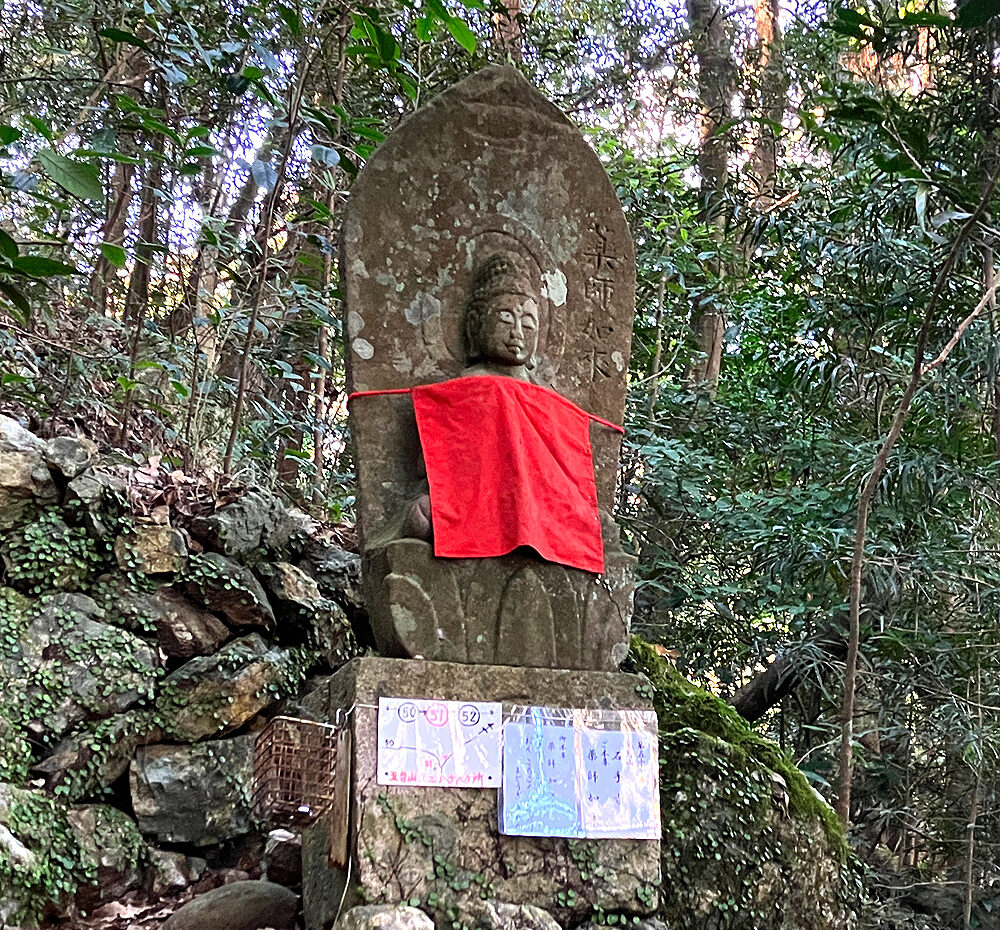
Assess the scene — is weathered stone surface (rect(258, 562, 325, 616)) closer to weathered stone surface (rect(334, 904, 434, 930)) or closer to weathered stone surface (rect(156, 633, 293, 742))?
weathered stone surface (rect(156, 633, 293, 742))

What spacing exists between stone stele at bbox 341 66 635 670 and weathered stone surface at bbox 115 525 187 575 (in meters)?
1.54

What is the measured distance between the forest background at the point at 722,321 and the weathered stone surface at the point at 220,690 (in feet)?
4.43

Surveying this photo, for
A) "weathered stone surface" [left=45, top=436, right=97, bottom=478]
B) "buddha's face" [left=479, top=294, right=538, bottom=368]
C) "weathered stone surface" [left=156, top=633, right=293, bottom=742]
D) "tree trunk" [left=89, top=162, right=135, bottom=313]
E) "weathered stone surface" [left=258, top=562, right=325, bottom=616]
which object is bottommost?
"weathered stone surface" [left=156, top=633, right=293, bottom=742]

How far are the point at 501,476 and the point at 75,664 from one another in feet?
7.40

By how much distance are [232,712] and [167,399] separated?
3.10m

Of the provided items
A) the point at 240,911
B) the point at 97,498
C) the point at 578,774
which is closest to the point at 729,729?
the point at 578,774

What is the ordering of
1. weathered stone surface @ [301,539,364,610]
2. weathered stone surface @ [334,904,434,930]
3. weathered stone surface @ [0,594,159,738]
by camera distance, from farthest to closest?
weathered stone surface @ [301,539,364,610]
weathered stone surface @ [0,594,159,738]
weathered stone surface @ [334,904,434,930]

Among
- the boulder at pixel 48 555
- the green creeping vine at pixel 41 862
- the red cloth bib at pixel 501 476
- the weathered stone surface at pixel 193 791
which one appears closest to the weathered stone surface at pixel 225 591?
the boulder at pixel 48 555

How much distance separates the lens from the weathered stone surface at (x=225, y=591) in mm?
5012

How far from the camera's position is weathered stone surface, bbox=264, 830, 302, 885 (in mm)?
3953

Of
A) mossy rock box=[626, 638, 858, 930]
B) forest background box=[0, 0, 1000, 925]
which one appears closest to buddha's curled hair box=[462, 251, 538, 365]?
forest background box=[0, 0, 1000, 925]

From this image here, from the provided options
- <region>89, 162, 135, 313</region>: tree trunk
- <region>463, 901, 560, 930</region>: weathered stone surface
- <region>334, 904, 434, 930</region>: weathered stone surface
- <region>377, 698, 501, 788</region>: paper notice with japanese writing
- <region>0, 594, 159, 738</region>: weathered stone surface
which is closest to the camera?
<region>334, 904, 434, 930</region>: weathered stone surface

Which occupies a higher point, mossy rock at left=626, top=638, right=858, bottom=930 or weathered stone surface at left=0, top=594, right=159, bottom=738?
weathered stone surface at left=0, top=594, right=159, bottom=738

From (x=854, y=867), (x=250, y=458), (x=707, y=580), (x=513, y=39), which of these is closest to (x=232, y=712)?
(x=250, y=458)
